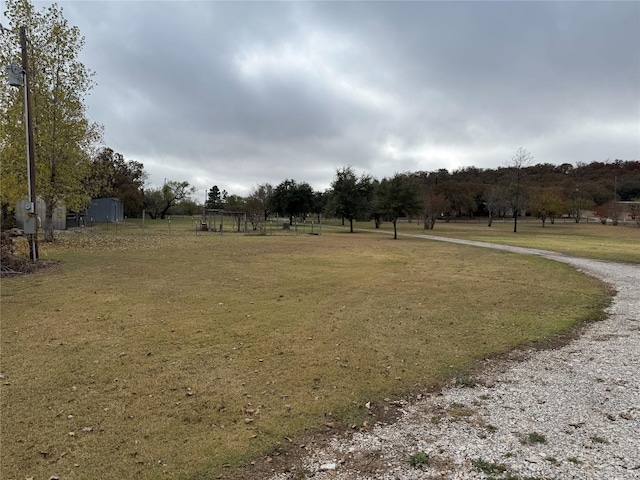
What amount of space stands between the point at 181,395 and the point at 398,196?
29.4 metres

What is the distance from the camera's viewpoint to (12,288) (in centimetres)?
928

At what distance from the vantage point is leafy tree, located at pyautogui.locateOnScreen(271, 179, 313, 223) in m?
54.5

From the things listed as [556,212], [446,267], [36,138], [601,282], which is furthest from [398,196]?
[556,212]

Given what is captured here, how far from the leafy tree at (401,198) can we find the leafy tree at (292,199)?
76.3 feet

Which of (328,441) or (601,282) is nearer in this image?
(328,441)

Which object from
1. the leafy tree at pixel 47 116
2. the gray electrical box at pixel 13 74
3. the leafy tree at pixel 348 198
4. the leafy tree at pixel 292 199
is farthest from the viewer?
the leafy tree at pixel 292 199

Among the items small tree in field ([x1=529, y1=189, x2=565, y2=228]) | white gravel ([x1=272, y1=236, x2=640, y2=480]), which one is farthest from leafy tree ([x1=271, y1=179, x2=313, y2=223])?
white gravel ([x1=272, y1=236, x2=640, y2=480])

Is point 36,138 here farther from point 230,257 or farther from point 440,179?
point 440,179

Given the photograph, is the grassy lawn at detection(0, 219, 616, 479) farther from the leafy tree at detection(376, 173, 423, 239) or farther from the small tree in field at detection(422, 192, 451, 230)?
the small tree in field at detection(422, 192, 451, 230)

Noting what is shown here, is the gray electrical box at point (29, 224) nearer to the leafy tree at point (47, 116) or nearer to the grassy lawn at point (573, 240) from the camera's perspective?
the leafy tree at point (47, 116)

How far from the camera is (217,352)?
5.38 metres

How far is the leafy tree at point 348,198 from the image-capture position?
40.6 m

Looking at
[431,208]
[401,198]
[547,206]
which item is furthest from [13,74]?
[547,206]

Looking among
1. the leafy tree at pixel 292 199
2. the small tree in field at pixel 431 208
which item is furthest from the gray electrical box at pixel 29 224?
the leafy tree at pixel 292 199
